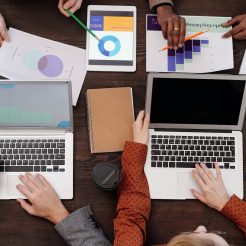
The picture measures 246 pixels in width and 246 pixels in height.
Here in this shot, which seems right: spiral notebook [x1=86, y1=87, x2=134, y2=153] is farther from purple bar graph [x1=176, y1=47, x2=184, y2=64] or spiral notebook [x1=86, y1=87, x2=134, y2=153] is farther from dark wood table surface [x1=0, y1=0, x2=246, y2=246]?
purple bar graph [x1=176, y1=47, x2=184, y2=64]

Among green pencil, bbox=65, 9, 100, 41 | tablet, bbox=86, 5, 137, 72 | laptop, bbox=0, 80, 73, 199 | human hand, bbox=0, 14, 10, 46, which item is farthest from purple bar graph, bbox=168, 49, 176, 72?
human hand, bbox=0, 14, 10, 46

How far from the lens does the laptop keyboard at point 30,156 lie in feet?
3.51

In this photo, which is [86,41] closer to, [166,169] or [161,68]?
[161,68]

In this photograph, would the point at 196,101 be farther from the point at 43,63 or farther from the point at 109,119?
the point at 43,63

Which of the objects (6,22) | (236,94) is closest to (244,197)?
(236,94)

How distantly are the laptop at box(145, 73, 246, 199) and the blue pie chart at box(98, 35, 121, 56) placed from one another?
7.3 inches

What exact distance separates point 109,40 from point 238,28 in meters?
0.39

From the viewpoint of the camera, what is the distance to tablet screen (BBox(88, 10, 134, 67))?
1.14 m

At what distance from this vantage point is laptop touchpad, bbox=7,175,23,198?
1062 millimetres

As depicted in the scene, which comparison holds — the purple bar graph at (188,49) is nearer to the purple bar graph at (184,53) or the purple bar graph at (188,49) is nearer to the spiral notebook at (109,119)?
the purple bar graph at (184,53)

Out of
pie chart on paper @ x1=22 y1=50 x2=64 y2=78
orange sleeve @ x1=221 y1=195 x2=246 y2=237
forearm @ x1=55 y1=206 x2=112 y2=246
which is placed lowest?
forearm @ x1=55 y1=206 x2=112 y2=246

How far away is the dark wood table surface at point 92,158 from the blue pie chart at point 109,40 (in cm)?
5

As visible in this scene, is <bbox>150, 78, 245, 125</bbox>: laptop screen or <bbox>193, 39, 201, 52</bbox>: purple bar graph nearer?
<bbox>150, 78, 245, 125</bbox>: laptop screen

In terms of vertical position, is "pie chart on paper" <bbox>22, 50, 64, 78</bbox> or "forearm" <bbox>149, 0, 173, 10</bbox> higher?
"forearm" <bbox>149, 0, 173, 10</bbox>
